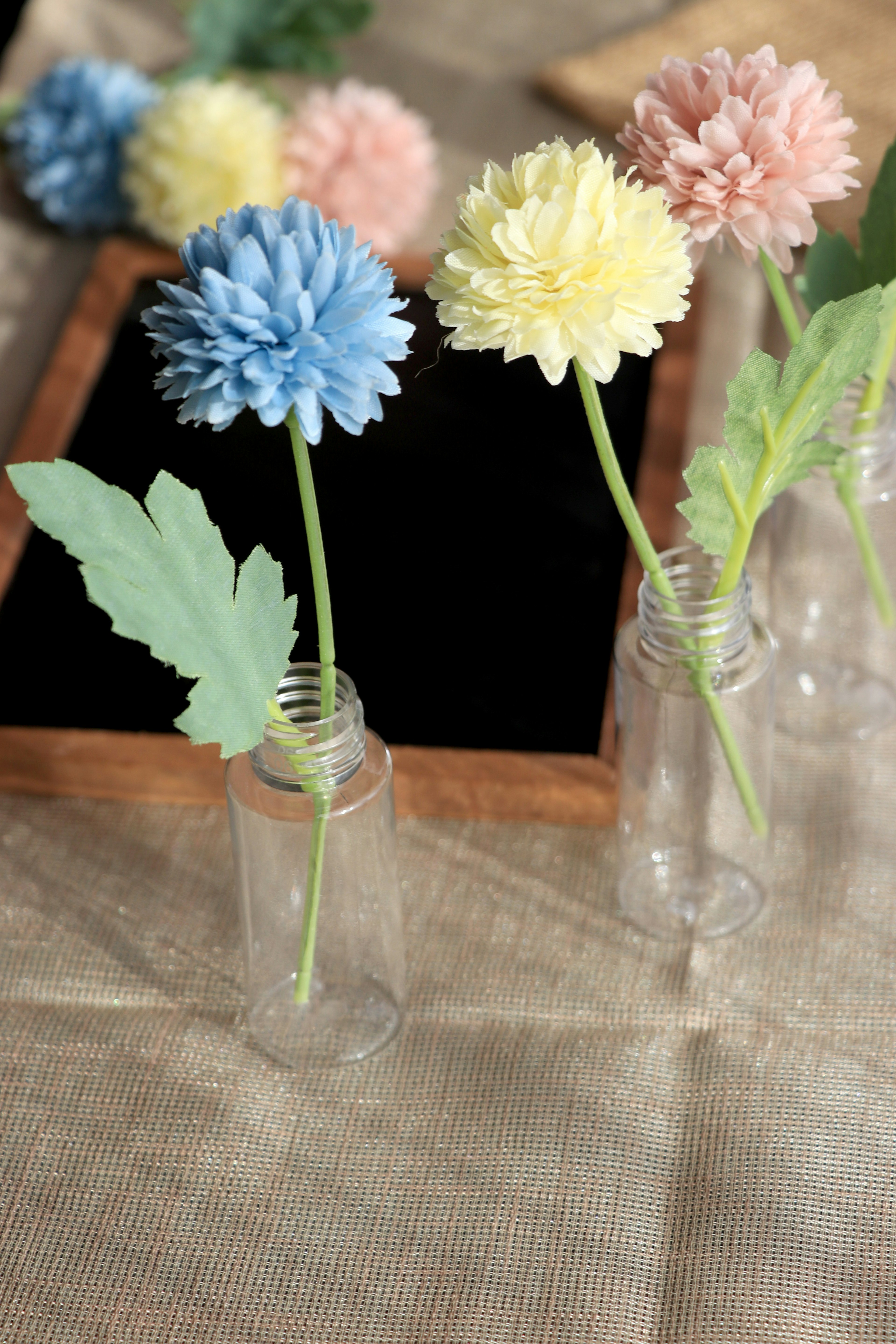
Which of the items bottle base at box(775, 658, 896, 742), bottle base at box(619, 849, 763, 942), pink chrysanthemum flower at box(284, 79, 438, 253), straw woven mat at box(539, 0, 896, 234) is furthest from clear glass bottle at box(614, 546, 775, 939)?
straw woven mat at box(539, 0, 896, 234)

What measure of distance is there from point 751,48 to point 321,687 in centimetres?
91

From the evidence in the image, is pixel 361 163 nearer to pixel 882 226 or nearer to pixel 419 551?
pixel 419 551

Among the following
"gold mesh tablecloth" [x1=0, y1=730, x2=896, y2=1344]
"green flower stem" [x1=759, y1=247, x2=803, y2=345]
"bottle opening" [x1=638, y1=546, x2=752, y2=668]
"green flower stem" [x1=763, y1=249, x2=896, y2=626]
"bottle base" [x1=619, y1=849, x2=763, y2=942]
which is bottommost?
"gold mesh tablecloth" [x1=0, y1=730, x2=896, y2=1344]

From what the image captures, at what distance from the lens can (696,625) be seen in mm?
638

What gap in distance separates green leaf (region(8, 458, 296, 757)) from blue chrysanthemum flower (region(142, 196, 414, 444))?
54mm

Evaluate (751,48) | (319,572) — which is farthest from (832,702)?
(751,48)

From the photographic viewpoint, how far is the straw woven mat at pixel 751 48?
3.99ft

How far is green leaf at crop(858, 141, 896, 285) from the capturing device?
67cm

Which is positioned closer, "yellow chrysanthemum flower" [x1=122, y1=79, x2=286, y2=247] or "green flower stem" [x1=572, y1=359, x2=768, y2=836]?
"green flower stem" [x1=572, y1=359, x2=768, y2=836]

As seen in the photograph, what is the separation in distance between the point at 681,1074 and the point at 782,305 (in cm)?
36

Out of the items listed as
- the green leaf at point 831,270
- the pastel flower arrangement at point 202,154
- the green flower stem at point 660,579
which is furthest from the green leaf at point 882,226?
the pastel flower arrangement at point 202,154

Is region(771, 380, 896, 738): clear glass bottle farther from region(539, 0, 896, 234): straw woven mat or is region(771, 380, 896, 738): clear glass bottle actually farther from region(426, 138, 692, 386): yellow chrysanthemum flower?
region(539, 0, 896, 234): straw woven mat

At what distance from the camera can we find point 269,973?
2.25 ft

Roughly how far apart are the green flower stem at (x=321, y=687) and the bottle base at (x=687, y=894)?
0.17 metres
